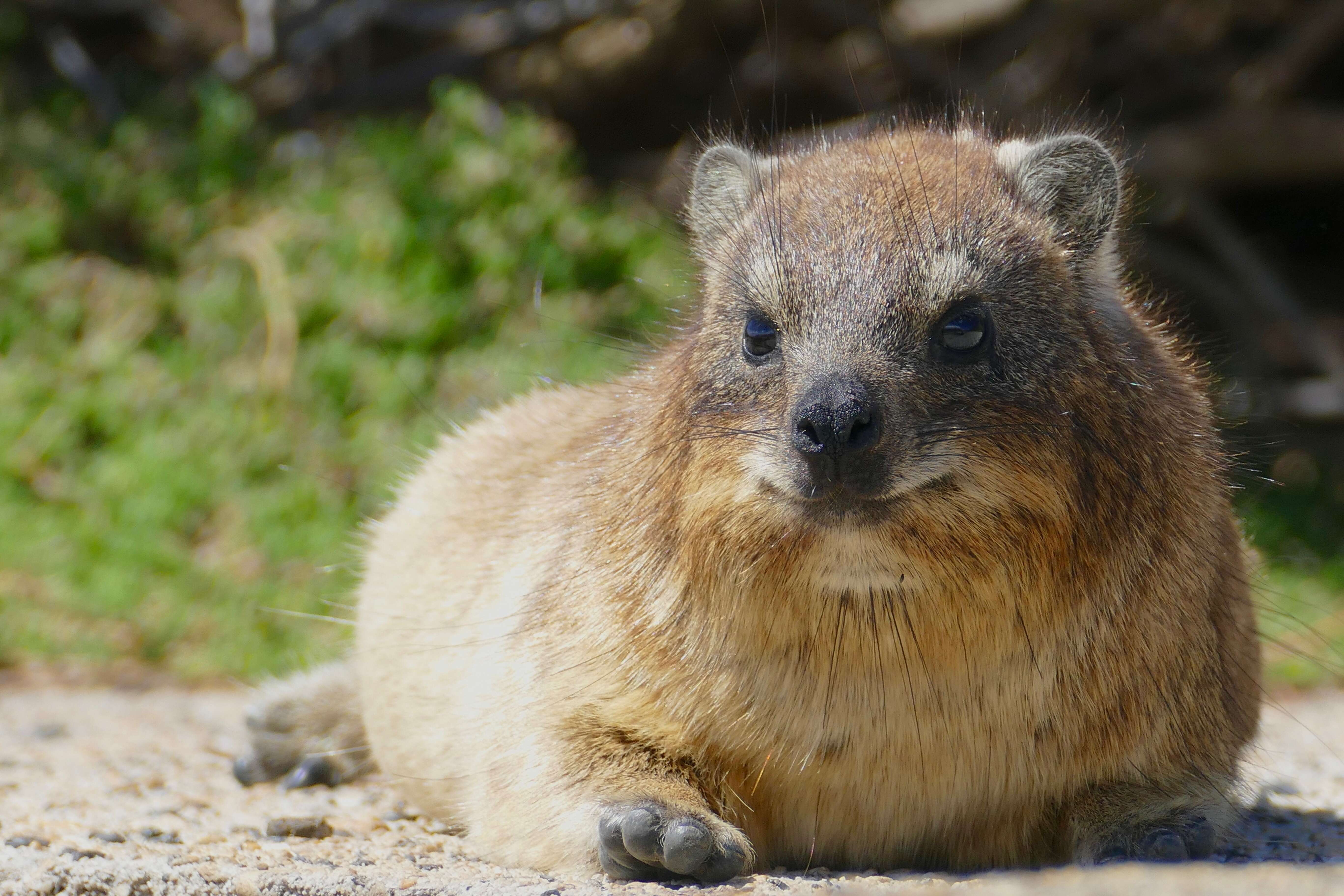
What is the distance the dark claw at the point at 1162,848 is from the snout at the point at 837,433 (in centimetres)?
131

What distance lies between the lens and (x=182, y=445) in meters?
9.62

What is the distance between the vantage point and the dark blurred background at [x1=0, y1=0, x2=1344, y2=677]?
10.4 meters

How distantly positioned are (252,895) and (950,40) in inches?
345

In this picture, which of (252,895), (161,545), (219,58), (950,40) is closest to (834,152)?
(252,895)

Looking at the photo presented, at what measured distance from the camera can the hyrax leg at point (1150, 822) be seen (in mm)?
3855

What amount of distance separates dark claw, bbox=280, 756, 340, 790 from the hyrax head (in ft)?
8.73

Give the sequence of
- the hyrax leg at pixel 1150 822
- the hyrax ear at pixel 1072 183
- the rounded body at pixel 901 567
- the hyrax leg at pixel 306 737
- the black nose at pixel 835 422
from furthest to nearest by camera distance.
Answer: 1. the hyrax leg at pixel 306 737
2. the hyrax ear at pixel 1072 183
3. the hyrax leg at pixel 1150 822
4. the rounded body at pixel 901 567
5. the black nose at pixel 835 422

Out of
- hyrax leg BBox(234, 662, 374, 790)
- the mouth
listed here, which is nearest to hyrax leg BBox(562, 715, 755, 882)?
the mouth

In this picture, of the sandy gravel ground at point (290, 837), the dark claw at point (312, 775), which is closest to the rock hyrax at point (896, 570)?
the sandy gravel ground at point (290, 837)

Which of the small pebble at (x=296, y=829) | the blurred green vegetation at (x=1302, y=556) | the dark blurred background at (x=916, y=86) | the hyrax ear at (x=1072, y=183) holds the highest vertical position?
the dark blurred background at (x=916, y=86)

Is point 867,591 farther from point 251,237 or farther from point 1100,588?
point 251,237

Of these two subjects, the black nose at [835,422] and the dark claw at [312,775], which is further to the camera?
the dark claw at [312,775]

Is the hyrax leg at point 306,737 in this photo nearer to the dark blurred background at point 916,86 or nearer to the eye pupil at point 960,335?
the eye pupil at point 960,335

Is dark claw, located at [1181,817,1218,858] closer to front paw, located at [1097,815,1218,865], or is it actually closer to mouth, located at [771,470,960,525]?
front paw, located at [1097,815,1218,865]
